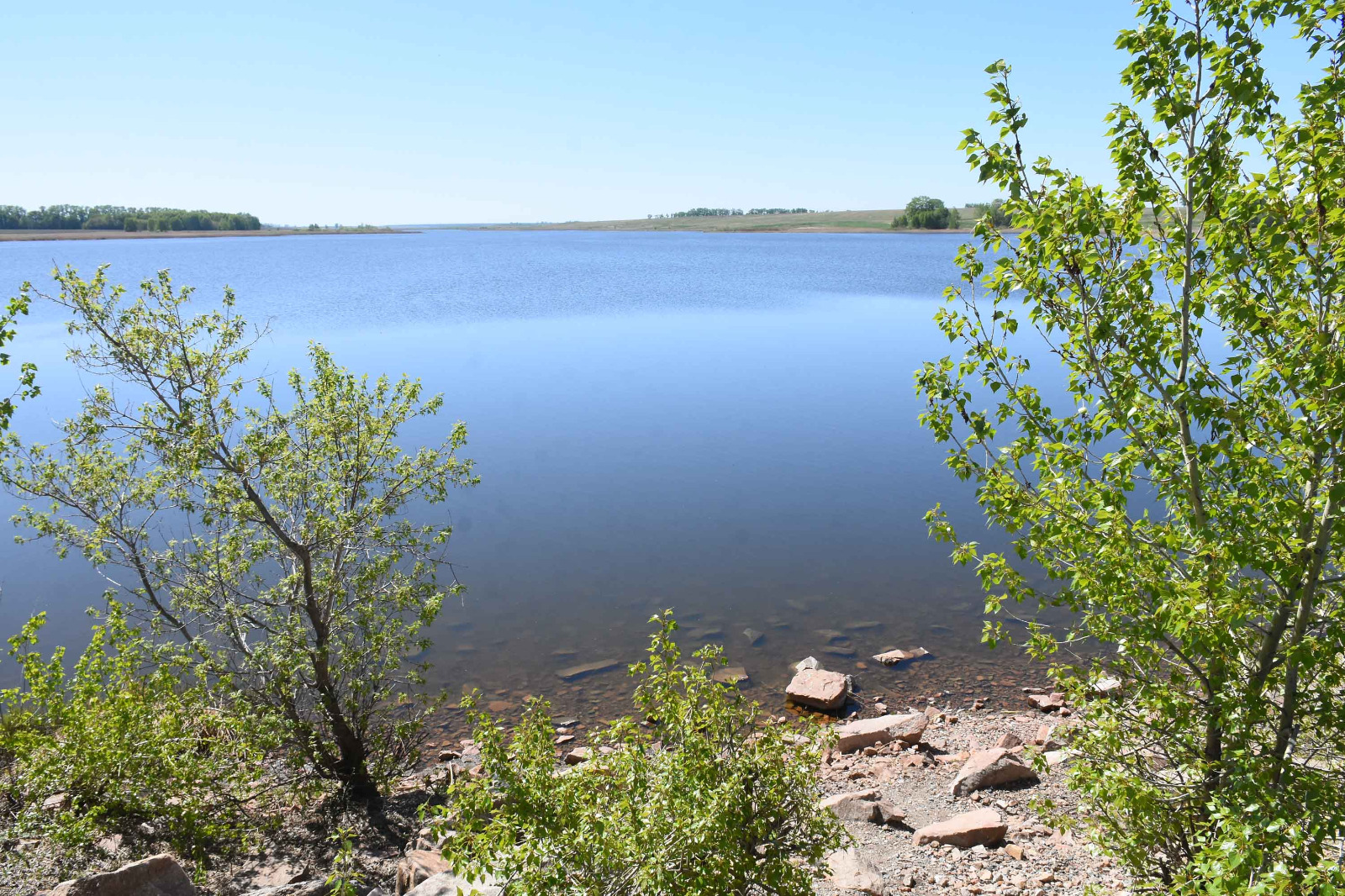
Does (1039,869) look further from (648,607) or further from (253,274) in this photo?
(253,274)

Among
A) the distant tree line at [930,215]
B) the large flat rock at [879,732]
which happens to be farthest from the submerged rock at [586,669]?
the distant tree line at [930,215]

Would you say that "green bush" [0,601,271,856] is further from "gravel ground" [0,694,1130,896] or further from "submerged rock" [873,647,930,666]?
"submerged rock" [873,647,930,666]

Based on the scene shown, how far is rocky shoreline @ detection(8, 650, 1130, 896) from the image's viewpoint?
7.34 m

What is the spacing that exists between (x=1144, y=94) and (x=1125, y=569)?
3039mm

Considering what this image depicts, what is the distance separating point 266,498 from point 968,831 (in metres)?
10.0

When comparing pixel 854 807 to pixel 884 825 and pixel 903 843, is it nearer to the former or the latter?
pixel 884 825

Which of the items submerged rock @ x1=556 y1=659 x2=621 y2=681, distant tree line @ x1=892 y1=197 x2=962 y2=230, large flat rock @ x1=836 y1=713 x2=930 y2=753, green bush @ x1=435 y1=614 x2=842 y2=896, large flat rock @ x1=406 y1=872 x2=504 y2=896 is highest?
distant tree line @ x1=892 y1=197 x2=962 y2=230

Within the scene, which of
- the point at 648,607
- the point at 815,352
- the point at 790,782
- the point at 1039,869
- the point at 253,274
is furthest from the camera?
the point at 253,274

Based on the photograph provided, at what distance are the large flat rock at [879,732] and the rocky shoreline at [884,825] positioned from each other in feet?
0.08

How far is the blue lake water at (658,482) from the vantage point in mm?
15836

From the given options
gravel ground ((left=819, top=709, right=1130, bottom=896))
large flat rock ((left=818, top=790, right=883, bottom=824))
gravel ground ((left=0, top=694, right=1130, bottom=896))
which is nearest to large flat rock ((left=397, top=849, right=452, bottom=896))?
gravel ground ((left=0, top=694, right=1130, bottom=896))

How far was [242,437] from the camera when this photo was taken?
10586mm

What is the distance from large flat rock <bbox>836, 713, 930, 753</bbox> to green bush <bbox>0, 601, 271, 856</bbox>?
7665mm

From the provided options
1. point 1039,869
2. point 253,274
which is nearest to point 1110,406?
point 1039,869
